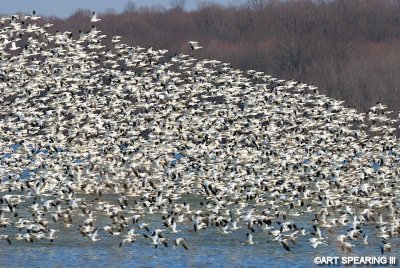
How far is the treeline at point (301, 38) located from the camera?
69125 mm

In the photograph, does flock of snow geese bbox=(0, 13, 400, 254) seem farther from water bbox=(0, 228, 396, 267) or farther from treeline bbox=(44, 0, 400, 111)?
treeline bbox=(44, 0, 400, 111)

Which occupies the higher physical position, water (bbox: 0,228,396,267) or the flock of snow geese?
the flock of snow geese

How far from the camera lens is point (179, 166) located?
41344mm

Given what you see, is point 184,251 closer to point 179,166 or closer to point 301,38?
point 179,166

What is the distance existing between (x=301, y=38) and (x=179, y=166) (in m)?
44.0

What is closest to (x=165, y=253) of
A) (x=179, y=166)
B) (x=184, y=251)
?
(x=184, y=251)

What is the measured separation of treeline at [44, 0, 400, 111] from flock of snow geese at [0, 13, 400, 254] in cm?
2039

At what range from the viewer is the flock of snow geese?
35.9m

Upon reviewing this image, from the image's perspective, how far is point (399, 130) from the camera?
189ft

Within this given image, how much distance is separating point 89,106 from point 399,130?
18926 mm

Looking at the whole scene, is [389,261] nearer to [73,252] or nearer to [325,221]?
[325,221]

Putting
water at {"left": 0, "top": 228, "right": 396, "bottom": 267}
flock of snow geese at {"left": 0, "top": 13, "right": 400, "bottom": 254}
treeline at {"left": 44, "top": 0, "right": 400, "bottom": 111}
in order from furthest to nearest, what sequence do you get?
1. treeline at {"left": 44, "top": 0, "right": 400, "bottom": 111}
2. flock of snow geese at {"left": 0, "top": 13, "right": 400, "bottom": 254}
3. water at {"left": 0, "top": 228, "right": 396, "bottom": 267}

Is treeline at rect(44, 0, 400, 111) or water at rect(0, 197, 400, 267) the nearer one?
water at rect(0, 197, 400, 267)

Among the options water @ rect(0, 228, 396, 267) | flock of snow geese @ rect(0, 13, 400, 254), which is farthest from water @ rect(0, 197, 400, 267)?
flock of snow geese @ rect(0, 13, 400, 254)
